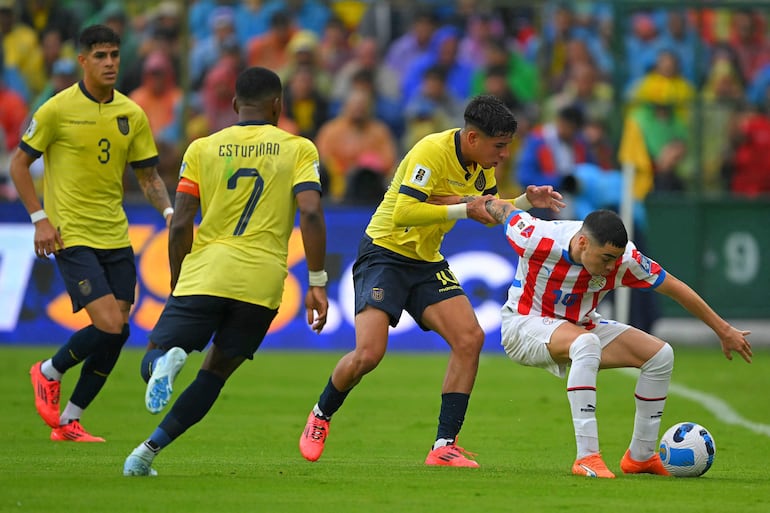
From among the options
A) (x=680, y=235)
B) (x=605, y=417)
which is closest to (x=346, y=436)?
(x=605, y=417)

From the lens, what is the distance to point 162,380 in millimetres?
6512

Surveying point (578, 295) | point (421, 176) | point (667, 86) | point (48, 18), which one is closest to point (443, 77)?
point (667, 86)

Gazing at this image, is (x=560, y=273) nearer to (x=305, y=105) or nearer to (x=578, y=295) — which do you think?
(x=578, y=295)

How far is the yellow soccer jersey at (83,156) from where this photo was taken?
9492 millimetres

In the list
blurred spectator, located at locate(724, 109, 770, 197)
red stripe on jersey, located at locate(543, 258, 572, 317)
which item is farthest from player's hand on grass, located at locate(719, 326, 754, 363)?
blurred spectator, located at locate(724, 109, 770, 197)

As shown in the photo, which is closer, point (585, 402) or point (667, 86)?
point (585, 402)

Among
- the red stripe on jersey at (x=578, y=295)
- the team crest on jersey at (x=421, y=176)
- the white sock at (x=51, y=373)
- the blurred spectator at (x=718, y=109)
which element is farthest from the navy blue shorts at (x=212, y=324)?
the blurred spectator at (x=718, y=109)

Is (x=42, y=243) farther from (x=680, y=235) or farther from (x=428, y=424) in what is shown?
(x=680, y=235)

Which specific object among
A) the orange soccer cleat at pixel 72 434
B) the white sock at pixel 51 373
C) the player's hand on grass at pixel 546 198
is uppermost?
the player's hand on grass at pixel 546 198

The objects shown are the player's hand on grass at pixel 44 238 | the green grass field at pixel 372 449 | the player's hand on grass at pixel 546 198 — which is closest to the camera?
the green grass field at pixel 372 449

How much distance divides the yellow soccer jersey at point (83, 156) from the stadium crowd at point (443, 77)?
713 cm

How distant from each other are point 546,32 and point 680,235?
3428 mm

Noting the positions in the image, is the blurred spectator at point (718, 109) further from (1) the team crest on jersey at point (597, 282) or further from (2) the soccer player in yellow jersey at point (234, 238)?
(2) the soccer player in yellow jersey at point (234, 238)

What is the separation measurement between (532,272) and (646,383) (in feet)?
3.15
